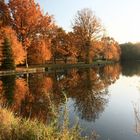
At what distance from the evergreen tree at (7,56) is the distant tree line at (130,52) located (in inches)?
2890

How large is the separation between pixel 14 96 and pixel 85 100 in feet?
15.7

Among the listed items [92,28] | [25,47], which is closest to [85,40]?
[92,28]

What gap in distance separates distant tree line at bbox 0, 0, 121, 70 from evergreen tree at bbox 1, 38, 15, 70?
6.5 inches

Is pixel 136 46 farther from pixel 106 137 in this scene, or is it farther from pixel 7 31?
pixel 106 137

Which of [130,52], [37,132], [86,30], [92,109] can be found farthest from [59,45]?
[37,132]

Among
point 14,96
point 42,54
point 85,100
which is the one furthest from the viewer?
point 42,54

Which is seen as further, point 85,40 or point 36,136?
point 85,40

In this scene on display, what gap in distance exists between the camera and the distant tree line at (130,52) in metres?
114

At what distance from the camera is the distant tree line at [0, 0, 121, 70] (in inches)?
1807

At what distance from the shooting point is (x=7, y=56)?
1697 inches

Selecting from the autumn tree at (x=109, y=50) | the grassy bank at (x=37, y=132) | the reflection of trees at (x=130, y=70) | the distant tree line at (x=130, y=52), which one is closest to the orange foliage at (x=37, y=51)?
the reflection of trees at (x=130, y=70)

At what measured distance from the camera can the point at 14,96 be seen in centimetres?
2219

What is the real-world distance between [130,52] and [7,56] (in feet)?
257

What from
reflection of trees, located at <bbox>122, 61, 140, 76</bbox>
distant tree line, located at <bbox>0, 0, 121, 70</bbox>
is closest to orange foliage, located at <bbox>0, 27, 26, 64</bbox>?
distant tree line, located at <bbox>0, 0, 121, 70</bbox>
